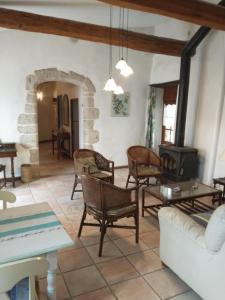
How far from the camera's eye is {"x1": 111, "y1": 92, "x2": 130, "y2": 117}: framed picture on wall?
575cm

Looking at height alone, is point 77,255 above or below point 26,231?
below

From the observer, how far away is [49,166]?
6.27m

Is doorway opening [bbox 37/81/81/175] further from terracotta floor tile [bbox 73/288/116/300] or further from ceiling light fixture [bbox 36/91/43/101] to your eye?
terracotta floor tile [bbox 73/288/116/300]

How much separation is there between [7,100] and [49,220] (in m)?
3.75

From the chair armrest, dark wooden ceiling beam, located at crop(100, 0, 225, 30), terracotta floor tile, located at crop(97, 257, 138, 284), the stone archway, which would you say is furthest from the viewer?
the stone archway

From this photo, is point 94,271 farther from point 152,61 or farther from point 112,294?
point 152,61

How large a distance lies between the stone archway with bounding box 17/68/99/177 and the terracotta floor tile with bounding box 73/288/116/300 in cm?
365

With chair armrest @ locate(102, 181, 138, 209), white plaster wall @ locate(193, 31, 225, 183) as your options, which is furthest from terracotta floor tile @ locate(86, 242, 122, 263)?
white plaster wall @ locate(193, 31, 225, 183)

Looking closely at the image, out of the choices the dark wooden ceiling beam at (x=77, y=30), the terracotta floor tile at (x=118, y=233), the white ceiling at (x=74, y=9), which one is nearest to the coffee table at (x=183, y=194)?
the terracotta floor tile at (x=118, y=233)

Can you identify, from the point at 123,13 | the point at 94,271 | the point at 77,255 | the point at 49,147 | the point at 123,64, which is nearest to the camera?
the point at 94,271

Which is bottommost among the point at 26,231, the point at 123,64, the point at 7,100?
the point at 26,231

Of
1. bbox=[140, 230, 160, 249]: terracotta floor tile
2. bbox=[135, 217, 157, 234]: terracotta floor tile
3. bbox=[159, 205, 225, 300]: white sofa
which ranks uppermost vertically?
bbox=[159, 205, 225, 300]: white sofa

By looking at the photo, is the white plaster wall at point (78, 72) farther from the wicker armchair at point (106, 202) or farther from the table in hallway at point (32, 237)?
the table in hallway at point (32, 237)

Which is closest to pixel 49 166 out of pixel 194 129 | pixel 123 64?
pixel 194 129
